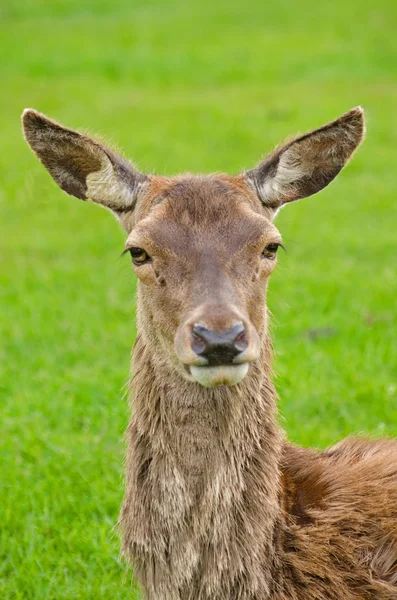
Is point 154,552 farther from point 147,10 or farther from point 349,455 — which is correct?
point 147,10

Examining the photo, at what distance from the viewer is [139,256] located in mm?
4207

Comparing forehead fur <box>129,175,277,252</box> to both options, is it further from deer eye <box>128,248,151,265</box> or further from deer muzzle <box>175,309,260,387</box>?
deer muzzle <box>175,309,260,387</box>

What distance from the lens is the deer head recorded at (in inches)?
146

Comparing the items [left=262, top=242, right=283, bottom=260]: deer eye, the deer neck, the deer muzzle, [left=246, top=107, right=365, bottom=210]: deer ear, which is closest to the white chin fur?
the deer muzzle

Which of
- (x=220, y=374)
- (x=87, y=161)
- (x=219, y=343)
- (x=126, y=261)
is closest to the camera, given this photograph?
(x=219, y=343)

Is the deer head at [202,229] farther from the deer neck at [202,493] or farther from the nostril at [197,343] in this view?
the deer neck at [202,493]

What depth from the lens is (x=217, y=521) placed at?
4.05 m

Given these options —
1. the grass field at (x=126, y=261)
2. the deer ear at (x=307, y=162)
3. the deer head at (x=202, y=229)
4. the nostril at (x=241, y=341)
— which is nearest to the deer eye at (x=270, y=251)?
the deer head at (x=202, y=229)

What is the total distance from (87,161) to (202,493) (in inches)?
67.5

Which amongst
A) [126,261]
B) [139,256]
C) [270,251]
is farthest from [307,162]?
[126,261]

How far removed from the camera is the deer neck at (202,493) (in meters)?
4.03

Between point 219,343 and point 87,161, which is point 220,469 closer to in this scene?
point 219,343

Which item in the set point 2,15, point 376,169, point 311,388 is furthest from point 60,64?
point 311,388

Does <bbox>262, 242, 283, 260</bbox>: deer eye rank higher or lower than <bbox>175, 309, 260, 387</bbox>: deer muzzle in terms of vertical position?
higher
